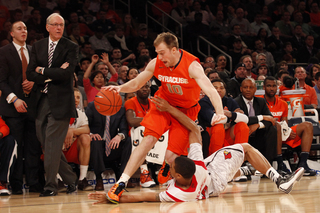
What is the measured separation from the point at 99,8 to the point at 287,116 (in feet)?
19.3

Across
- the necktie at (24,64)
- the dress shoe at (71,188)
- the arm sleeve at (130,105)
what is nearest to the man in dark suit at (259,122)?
the arm sleeve at (130,105)

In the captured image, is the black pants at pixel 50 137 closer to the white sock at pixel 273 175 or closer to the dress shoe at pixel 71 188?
the dress shoe at pixel 71 188

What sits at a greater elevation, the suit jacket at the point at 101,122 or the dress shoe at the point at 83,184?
the suit jacket at the point at 101,122

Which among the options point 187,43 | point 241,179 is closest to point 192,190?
point 241,179

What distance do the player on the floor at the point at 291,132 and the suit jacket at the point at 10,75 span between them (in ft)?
12.4

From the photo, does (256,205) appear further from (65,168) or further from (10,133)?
(10,133)

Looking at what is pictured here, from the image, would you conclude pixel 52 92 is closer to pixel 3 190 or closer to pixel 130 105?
pixel 3 190

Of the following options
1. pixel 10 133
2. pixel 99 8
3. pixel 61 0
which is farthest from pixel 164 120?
pixel 99 8

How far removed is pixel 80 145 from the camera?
516cm

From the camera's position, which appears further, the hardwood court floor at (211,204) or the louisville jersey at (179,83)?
the louisville jersey at (179,83)

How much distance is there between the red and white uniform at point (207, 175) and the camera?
141 inches

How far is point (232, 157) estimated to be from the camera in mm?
4012

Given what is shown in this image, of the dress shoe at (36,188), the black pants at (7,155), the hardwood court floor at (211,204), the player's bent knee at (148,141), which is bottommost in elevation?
the dress shoe at (36,188)

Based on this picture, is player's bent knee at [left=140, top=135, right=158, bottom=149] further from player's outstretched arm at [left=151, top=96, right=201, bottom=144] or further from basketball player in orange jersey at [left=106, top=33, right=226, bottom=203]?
player's outstretched arm at [left=151, top=96, right=201, bottom=144]
